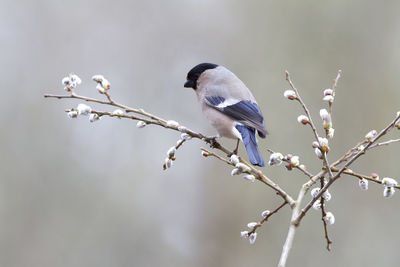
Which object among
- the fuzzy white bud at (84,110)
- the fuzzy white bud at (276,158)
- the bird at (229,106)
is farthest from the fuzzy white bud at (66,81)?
the bird at (229,106)

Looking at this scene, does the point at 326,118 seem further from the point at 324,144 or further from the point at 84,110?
the point at 84,110

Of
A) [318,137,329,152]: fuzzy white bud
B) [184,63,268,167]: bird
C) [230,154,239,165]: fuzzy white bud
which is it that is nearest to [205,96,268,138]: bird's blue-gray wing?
[184,63,268,167]: bird

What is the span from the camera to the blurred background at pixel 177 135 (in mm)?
5637

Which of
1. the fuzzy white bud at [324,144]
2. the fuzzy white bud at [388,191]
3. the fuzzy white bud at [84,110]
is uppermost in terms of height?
the fuzzy white bud at [324,144]

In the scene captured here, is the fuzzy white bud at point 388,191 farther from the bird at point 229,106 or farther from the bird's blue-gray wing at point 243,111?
the bird's blue-gray wing at point 243,111

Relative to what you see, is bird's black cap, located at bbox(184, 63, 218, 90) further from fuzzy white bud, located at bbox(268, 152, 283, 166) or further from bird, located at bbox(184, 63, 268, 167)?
fuzzy white bud, located at bbox(268, 152, 283, 166)

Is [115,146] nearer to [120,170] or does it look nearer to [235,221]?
[120,170]

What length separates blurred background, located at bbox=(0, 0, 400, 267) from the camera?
5.64 m

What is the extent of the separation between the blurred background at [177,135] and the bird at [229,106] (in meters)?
2.11

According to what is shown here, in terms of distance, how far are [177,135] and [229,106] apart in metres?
3.47

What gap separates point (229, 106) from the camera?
340cm

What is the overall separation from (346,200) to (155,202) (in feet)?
7.81

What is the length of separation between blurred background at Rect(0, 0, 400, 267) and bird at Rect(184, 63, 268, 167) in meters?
2.11

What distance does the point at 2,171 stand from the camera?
241 inches
